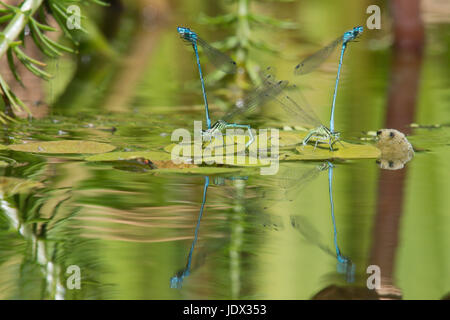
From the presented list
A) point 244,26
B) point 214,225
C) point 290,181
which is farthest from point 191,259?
point 244,26

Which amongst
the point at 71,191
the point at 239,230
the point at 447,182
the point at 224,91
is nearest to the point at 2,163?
the point at 71,191

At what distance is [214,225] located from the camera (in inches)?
81.0

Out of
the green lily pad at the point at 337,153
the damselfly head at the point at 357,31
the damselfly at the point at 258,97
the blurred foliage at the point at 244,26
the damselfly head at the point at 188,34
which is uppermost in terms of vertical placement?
the blurred foliage at the point at 244,26

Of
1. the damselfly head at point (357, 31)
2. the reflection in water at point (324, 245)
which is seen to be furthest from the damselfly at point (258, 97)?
the reflection in water at point (324, 245)

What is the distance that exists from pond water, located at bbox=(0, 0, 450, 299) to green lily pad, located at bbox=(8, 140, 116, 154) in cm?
6

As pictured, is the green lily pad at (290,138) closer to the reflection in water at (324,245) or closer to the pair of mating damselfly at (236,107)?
the pair of mating damselfly at (236,107)

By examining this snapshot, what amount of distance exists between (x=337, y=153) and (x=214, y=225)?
950mm

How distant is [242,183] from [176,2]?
26.0ft

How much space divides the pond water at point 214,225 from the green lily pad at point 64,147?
6cm

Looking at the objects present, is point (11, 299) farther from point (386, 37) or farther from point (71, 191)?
point (386, 37)

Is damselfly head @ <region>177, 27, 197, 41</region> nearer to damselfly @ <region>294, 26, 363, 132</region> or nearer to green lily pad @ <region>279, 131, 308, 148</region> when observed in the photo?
damselfly @ <region>294, 26, 363, 132</region>

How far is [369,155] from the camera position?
2.87 m

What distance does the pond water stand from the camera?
1.64m

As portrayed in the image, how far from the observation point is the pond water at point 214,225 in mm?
1641
